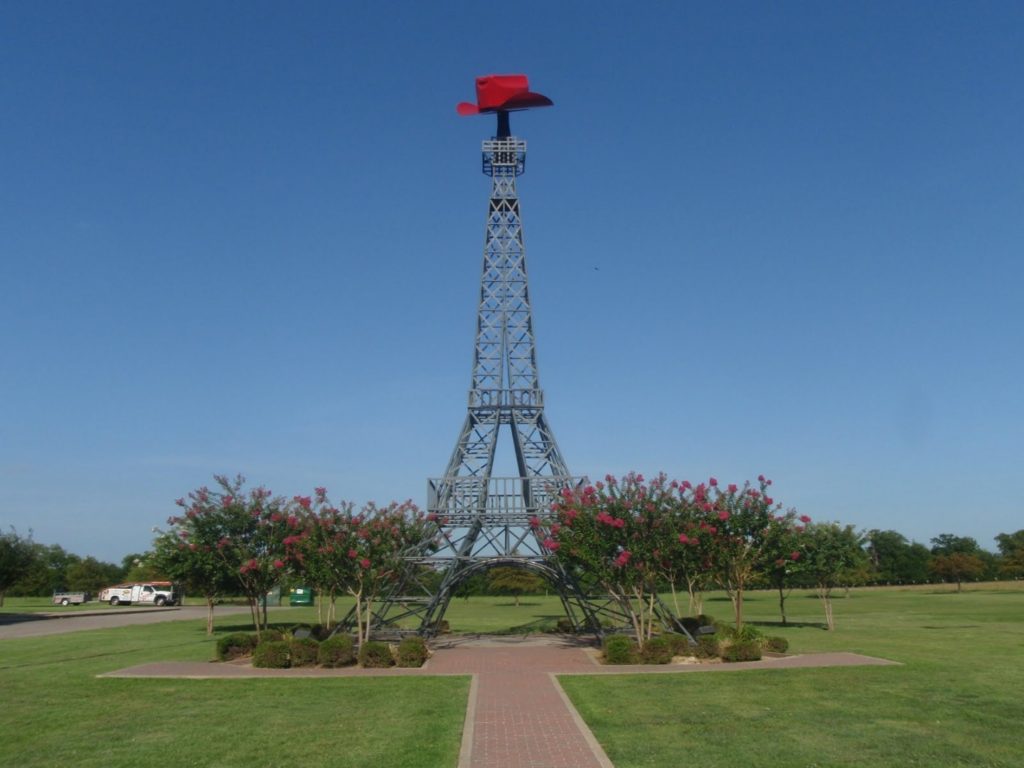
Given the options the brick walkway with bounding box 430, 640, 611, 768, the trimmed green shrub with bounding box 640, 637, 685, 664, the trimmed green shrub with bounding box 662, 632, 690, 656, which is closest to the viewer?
the brick walkway with bounding box 430, 640, 611, 768

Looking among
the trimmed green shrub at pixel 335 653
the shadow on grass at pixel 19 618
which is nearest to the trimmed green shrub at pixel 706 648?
the trimmed green shrub at pixel 335 653

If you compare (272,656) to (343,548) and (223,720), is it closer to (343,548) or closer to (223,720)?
(343,548)

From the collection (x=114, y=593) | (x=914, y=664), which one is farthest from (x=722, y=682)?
(x=114, y=593)

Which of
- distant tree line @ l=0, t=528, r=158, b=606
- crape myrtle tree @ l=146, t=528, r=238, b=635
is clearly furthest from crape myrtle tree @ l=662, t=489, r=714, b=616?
distant tree line @ l=0, t=528, r=158, b=606

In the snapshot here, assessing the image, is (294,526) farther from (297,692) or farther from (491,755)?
(491,755)

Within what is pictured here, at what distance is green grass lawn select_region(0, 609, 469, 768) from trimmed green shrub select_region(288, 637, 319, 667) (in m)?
2.85

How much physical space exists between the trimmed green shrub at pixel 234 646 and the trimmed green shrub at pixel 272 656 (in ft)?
6.30

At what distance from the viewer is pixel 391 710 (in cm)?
1603

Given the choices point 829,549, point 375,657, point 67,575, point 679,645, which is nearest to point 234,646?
point 375,657

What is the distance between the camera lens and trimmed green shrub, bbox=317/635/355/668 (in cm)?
2328

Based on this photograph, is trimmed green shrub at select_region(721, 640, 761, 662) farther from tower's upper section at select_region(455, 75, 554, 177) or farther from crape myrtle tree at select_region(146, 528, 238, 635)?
tower's upper section at select_region(455, 75, 554, 177)

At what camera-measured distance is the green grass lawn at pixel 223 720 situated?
12.2 metres

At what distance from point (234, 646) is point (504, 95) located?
26246 millimetres

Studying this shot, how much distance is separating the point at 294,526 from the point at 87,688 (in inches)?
296
